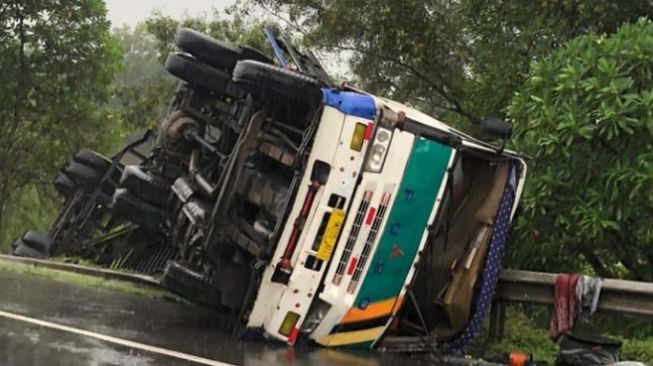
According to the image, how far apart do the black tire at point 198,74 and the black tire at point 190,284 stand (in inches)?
66.5

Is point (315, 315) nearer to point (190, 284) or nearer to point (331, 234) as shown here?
point (331, 234)

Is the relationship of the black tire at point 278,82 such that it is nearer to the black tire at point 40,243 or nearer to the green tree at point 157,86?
the black tire at point 40,243

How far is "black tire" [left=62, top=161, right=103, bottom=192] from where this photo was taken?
1302cm

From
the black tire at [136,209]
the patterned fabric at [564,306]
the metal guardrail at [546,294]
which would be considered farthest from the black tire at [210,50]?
the patterned fabric at [564,306]

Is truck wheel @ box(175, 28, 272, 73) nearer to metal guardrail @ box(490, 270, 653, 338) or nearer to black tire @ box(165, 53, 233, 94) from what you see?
black tire @ box(165, 53, 233, 94)

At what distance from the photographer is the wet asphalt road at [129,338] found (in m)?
6.04

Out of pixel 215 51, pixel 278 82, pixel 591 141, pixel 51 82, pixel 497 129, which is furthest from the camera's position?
pixel 51 82

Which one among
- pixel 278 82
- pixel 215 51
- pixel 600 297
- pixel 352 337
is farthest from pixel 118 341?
pixel 600 297

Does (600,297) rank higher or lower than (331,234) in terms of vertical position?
higher

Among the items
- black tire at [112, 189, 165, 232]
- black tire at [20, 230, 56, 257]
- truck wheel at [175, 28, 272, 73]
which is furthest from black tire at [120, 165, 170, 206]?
black tire at [20, 230, 56, 257]

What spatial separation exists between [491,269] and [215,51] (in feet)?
A: 10.3

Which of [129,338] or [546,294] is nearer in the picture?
[129,338]

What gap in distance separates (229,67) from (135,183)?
161 centimetres

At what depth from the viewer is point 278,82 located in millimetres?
6895
